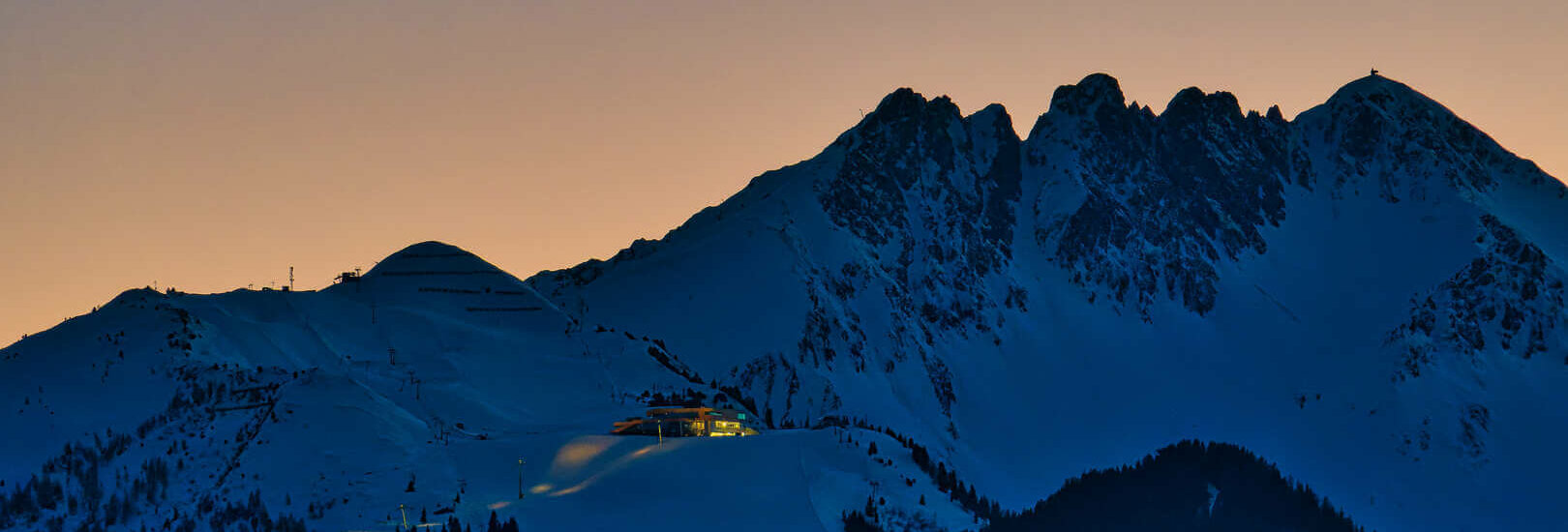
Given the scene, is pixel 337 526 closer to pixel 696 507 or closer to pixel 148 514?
pixel 148 514

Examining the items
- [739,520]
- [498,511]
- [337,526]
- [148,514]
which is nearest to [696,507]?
[739,520]

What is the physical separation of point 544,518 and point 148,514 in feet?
111

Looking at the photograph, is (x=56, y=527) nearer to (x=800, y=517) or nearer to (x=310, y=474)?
(x=310, y=474)

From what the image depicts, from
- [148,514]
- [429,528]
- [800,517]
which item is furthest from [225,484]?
[800,517]

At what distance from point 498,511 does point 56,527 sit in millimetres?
37133

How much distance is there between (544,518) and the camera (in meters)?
194

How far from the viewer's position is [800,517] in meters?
199

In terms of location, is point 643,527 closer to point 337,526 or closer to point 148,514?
point 337,526

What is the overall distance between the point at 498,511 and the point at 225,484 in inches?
973

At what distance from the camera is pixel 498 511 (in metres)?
193

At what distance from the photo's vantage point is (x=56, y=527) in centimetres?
19188

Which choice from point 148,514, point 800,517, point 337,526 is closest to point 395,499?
point 337,526

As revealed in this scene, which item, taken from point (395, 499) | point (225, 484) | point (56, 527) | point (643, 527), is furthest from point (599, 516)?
point (56, 527)

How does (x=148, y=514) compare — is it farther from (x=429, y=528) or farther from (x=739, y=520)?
(x=739, y=520)
